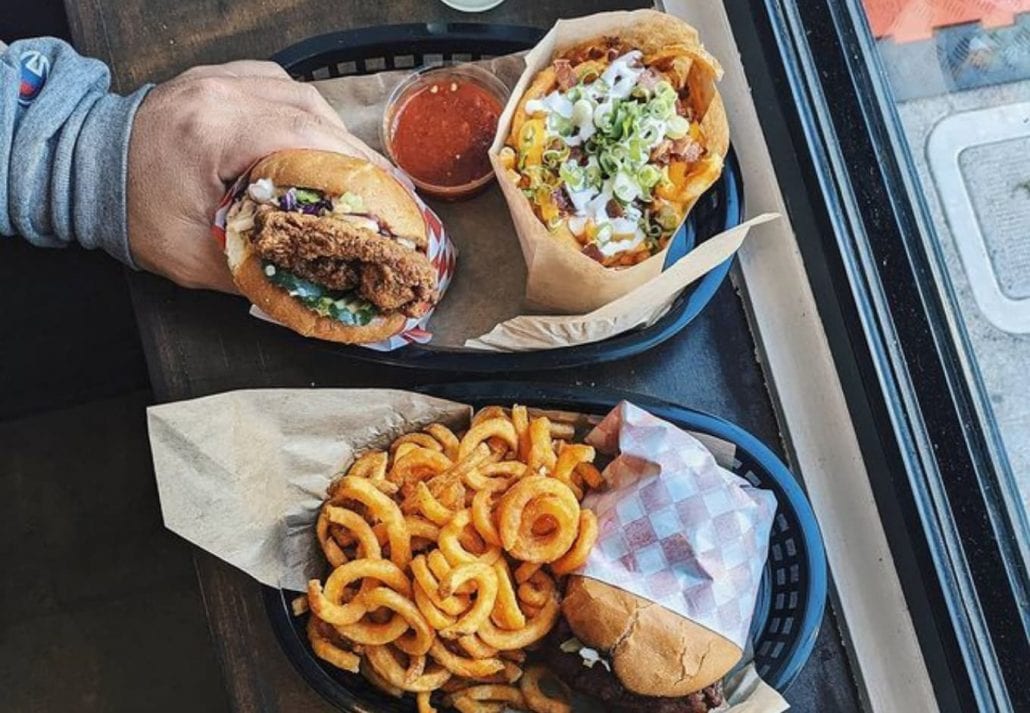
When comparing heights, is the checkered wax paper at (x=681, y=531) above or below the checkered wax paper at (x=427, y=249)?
below

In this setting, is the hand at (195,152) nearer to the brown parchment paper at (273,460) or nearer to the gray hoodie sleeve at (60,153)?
the gray hoodie sleeve at (60,153)

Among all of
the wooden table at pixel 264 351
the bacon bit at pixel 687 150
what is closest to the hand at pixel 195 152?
the wooden table at pixel 264 351

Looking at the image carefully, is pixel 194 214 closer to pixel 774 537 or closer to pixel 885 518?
pixel 774 537

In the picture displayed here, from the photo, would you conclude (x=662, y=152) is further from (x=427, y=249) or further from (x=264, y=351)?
(x=264, y=351)

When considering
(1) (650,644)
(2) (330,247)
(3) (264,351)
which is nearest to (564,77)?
(2) (330,247)

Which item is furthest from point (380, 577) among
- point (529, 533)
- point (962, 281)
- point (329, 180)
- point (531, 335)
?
point (962, 281)

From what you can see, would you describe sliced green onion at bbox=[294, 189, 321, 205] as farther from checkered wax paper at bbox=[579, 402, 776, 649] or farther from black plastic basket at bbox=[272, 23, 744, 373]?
checkered wax paper at bbox=[579, 402, 776, 649]

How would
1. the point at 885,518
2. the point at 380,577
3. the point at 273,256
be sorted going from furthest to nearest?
the point at 885,518, the point at 380,577, the point at 273,256
